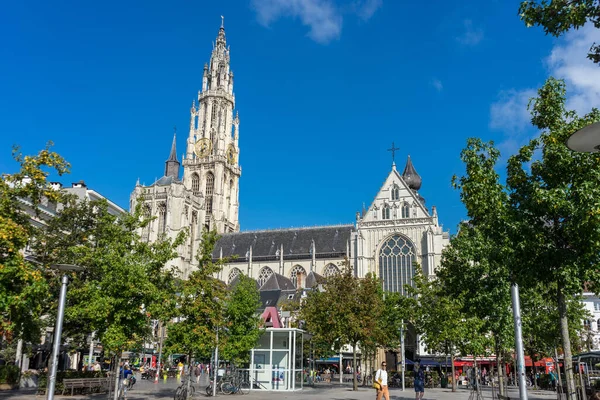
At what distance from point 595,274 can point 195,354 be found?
1701cm

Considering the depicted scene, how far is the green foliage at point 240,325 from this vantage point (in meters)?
24.2

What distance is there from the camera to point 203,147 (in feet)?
319

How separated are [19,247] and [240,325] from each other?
435 inches

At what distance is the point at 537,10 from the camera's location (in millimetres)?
9102

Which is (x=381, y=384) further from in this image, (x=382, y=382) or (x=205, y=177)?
(x=205, y=177)

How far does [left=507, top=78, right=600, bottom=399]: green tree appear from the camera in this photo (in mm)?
12469

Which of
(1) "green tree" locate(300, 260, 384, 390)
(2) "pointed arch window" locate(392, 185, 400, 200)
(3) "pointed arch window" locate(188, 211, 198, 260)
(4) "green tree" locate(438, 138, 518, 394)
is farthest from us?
(3) "pointed arch window" locate(188, 211, 198, 260)

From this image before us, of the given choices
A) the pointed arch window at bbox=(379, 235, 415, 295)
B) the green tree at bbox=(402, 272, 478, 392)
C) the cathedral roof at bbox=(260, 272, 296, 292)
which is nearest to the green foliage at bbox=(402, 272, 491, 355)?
the green tree at bbox=(402, 272, 478, 392)

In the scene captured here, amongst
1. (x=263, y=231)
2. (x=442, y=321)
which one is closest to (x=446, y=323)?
(x=442, y=321)

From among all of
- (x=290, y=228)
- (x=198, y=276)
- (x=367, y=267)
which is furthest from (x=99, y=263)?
(x=290, y=228)

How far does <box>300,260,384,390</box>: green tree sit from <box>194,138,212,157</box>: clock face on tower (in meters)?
67.2

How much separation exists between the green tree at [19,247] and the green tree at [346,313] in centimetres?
1789

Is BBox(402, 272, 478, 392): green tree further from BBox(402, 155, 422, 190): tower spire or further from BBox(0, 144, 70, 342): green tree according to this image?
BBox(402, 155, 422, 190): tower spire

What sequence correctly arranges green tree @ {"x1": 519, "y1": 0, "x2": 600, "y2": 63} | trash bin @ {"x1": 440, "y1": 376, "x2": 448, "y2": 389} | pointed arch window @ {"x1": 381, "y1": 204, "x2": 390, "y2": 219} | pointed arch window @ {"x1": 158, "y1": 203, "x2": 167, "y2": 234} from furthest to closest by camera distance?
pointed arch window @ {"x1": 158, "y1": 203, "x2": 167, "y2": 234} < pointed arch window @ {"x1": 381, "y1": 204, "x2": 390, "y2": 219} < trash bin @ {"x1": 440, "y1": 376, "x2": 448, "y2": 389} < green tree @ {"x1": 519, "y1": 0, "x2": 600, "y2": 63}
